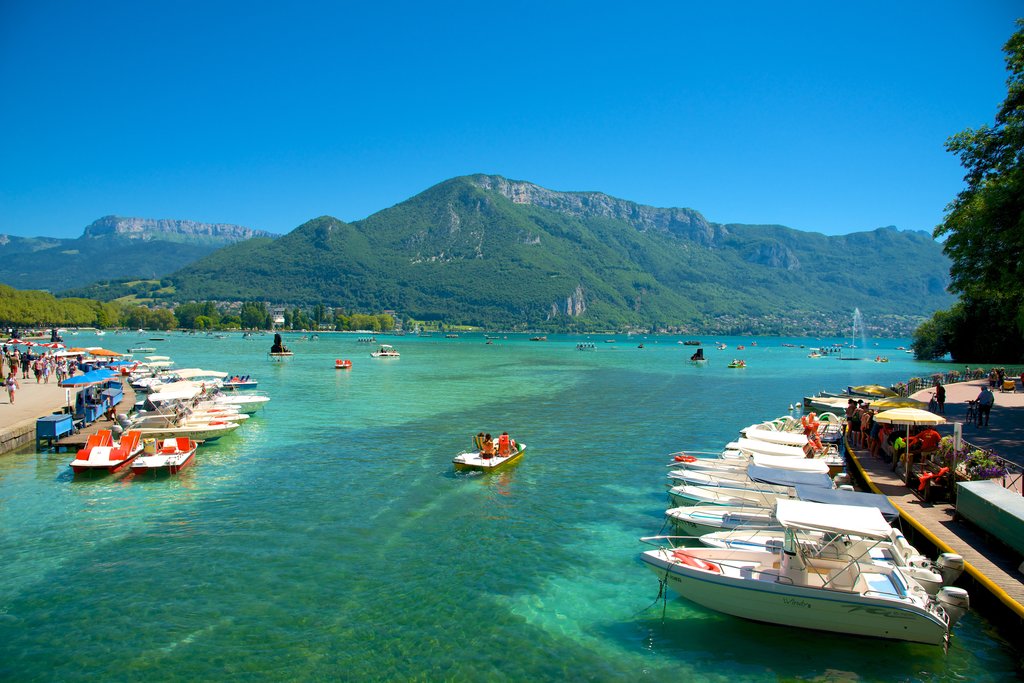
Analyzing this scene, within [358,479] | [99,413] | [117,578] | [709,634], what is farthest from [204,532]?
[99,413]

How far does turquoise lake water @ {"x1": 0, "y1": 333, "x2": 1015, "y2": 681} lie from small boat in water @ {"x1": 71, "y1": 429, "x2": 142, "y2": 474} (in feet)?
2.50

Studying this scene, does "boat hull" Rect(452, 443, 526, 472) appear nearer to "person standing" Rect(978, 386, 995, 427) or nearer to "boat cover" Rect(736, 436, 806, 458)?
"boat cover" Rect(736, 436, 806, 458)

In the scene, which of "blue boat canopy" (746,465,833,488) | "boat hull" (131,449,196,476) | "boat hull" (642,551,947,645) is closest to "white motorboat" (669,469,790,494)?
"blue boat canopy" (746,465,833,488)

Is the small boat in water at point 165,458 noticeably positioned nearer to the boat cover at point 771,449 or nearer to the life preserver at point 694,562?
the life preserver at point 694,562

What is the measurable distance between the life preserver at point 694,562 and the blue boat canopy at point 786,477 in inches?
250

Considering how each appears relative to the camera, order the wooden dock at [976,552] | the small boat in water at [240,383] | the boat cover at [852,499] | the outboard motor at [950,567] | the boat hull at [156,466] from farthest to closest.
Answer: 1. the small boat in water at [240,383]
2. the boat hull at [156,466]
3. the boat cover at [852,499]
4. the outboard motor at [950,567]
5. the wooden dock at [976,552]

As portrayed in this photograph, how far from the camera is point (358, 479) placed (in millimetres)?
23719

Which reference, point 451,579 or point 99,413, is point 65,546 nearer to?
point 451,579

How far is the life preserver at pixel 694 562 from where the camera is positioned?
12.7 metres

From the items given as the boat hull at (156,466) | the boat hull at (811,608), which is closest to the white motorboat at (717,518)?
the boat hull at (811,608)

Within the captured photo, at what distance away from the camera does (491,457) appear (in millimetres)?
25578

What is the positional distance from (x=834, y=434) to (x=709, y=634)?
20.2 metres

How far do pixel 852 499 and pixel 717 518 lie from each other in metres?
3.35

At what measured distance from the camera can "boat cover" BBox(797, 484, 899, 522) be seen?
1472 centimetres
